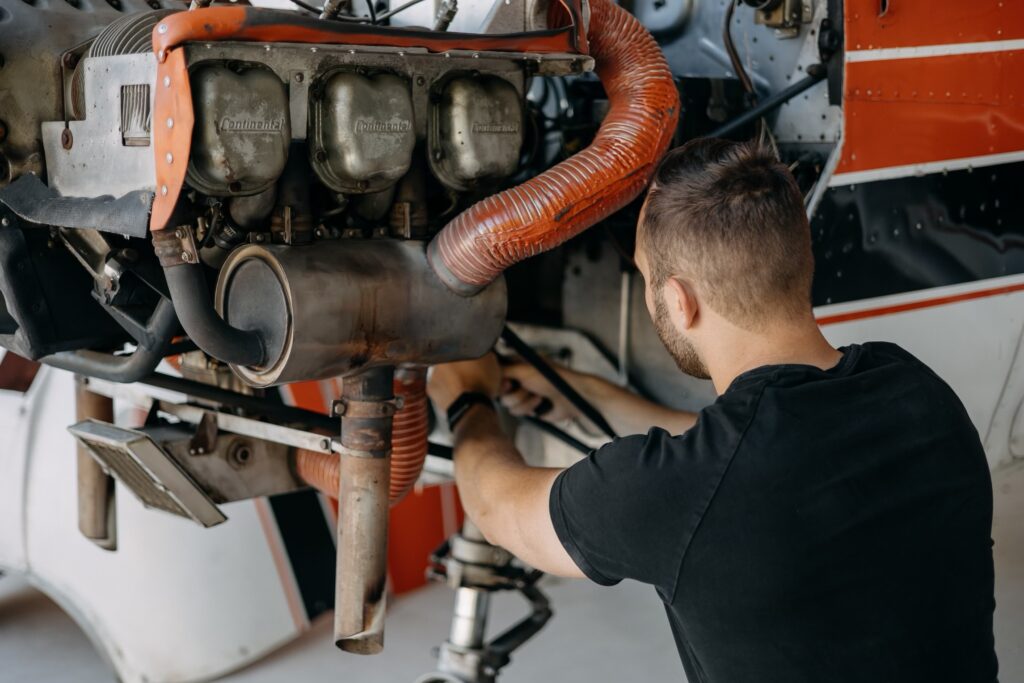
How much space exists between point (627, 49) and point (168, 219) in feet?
2.24

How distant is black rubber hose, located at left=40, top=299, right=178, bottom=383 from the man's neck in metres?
0.77

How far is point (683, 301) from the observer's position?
125 cm

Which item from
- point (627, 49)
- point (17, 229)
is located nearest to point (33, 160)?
point (17, 229)

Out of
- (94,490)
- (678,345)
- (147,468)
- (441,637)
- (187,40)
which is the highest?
(187,40)

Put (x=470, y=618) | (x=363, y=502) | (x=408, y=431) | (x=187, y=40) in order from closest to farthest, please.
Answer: (x=187, y=40) < (x=363, y=502) < (x=408, y=431) < (x=470, y=618)

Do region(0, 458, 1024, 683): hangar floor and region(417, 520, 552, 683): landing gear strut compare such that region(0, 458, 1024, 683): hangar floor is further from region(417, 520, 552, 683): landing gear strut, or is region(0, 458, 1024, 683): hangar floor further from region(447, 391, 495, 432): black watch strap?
region(447, 391, 495, 432): black watch strap

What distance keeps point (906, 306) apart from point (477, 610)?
0.98 metres

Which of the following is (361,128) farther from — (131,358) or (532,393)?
(532,393)

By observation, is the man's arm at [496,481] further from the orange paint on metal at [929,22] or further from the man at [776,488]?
the orange paint on metal at [929,22]

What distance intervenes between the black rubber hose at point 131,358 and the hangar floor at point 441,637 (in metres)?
1.23

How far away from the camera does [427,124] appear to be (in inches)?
57.0

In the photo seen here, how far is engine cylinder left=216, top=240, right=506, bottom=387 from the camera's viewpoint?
4.50ft

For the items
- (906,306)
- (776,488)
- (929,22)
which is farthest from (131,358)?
(929,22)

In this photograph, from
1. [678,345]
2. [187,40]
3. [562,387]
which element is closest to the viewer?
[187,40]
